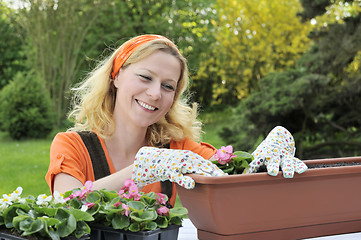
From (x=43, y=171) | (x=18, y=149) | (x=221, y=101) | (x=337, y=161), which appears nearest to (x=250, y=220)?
(x=337, y=161)

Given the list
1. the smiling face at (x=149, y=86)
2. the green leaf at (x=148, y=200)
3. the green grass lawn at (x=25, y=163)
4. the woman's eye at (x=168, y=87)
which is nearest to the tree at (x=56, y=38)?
the green grass lawn at (x=25, y=163)

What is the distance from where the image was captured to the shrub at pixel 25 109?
324 inches

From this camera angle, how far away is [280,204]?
3.64 feet

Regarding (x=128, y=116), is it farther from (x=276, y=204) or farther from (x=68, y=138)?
(x=276, y=204)

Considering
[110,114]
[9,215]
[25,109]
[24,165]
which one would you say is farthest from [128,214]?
[25,109]

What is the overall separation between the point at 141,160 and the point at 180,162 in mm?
98

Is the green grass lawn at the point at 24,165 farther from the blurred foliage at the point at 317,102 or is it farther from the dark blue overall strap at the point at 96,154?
the dark blue overall strap at the point at 96,154

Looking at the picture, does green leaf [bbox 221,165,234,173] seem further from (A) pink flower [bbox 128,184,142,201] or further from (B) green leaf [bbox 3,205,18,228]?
(B) green leaf [bbox 3,205,18,228]

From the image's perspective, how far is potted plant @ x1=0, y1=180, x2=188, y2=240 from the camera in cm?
85

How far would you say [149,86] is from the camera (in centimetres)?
159

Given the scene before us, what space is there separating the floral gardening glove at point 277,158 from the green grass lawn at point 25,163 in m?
4.62

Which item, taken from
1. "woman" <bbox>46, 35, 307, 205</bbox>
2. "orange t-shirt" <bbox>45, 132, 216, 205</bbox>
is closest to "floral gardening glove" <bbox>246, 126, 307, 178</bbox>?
"woman" <bbox>46, 35, 307, 205</bbox>

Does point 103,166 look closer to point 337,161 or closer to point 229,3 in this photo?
point 337,161

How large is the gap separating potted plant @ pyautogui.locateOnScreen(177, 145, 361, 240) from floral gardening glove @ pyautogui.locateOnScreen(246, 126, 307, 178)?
0.02 metres
